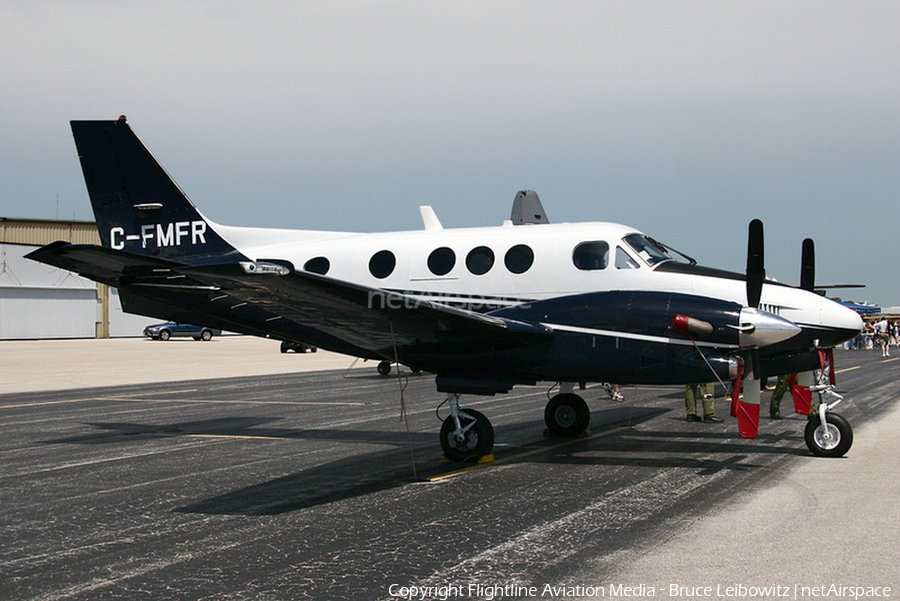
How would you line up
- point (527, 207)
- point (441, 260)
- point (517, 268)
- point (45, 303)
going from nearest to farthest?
point (517, 268), point (441, 260), point (527, 207), point (45, 303)

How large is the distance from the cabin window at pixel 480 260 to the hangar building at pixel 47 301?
179 ft

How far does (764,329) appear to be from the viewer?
8859 mm

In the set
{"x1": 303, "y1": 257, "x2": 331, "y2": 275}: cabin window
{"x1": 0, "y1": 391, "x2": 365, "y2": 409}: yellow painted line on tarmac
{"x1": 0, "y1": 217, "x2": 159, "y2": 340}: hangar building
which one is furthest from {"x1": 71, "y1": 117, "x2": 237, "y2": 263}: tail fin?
{"x1": 0, "y1": 217, "x2": 159, "y2": 340}: hangar building

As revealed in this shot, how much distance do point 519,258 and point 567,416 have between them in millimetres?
2790

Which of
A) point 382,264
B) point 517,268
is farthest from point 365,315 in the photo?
point 382,264

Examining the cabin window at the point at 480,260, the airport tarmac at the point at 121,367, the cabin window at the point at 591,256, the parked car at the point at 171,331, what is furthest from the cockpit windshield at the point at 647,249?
the parked car at the point at 171,331

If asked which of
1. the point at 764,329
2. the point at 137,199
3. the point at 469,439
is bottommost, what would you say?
the point at 469,439

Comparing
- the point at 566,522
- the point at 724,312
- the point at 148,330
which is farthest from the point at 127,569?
the point at 148,330

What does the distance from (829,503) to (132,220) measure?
11586 mm

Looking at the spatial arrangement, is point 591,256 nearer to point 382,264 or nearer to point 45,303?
point 382,264

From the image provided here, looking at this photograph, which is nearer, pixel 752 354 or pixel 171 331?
pixel 752 354

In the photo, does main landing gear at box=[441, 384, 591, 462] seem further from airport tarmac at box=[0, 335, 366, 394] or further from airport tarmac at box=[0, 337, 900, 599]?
airport tarmac at box=[0, 335, 366, 394]

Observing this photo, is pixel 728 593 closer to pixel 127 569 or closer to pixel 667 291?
pixel 127 569

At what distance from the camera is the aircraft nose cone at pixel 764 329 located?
348 inches
